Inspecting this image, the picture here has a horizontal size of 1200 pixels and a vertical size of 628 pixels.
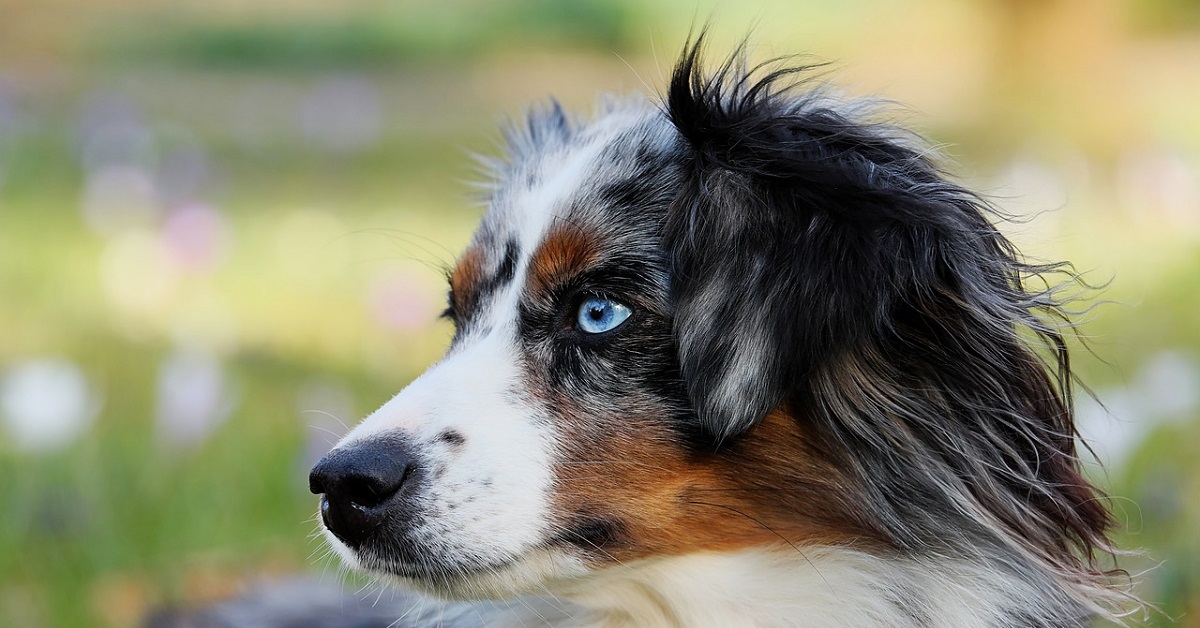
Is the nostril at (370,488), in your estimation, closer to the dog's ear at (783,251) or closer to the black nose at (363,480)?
the black nose at (363,480)

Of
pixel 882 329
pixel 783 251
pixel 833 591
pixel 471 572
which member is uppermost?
pixel 783 251

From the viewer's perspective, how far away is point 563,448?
2525mm

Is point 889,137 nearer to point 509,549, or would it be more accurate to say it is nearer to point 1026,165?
point 509,549

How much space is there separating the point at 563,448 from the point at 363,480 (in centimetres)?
39

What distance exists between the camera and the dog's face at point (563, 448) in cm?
246

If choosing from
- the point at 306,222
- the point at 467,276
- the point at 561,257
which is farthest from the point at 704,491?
the point at 306,222

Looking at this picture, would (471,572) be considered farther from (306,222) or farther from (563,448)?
(306,222)

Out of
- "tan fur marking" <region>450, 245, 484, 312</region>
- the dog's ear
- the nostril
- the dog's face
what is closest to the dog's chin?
the dog's face

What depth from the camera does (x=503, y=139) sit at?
405cm

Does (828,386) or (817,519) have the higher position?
(828,386)

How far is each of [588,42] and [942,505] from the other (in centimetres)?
1547

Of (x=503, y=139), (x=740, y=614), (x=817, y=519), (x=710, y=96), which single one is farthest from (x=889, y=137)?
(x=503, y=139)

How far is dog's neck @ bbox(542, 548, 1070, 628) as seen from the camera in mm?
2637

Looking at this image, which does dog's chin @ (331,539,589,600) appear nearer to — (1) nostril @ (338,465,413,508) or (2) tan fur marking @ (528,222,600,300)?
(1) nostril @ (338,465,413,508)
